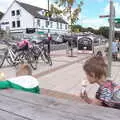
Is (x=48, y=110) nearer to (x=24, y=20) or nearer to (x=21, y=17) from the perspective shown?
(x=24, y=20)

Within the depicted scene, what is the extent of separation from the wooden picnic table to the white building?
52.8 m

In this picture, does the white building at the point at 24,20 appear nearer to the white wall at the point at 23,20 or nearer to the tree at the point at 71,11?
the white wall at the point at 23,20

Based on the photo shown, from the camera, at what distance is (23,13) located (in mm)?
58438

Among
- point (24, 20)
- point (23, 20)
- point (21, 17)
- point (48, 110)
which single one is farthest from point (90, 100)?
point (21, 17)

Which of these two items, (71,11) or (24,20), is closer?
(71,11)

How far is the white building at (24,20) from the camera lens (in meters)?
57.1

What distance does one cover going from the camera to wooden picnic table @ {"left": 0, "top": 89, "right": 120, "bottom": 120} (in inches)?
82.0

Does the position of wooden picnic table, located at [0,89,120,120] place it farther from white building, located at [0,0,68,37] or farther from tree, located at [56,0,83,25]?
white building, located at [0,0,68,37]

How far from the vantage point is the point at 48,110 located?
2260 mm

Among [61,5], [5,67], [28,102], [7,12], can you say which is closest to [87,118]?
[28,102]

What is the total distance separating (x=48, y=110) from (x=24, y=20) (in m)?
57.0

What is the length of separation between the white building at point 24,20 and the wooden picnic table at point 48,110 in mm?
52761

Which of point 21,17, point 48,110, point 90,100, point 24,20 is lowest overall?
point 90,100

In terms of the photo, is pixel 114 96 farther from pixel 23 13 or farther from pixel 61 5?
pixel 23 13
